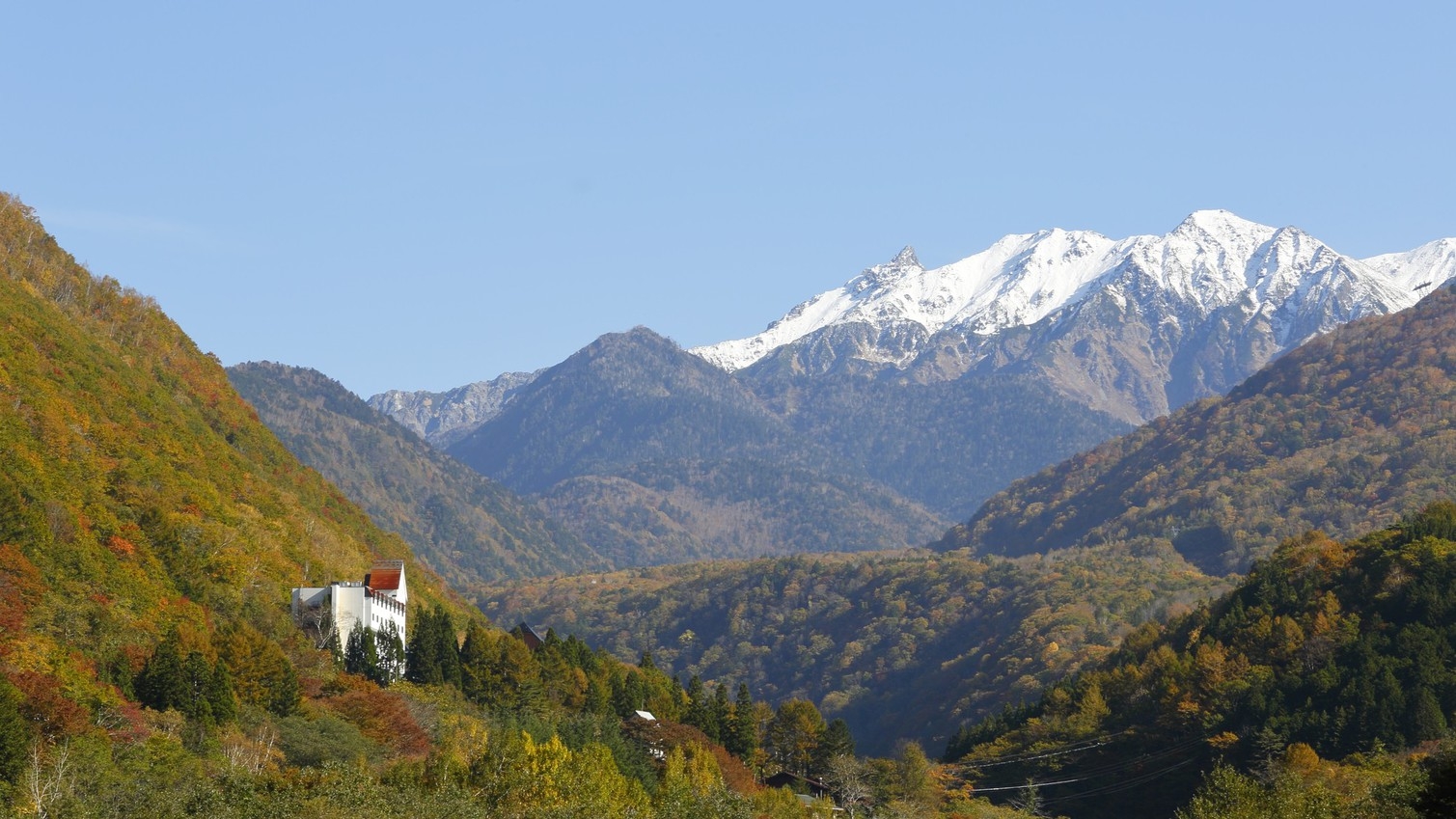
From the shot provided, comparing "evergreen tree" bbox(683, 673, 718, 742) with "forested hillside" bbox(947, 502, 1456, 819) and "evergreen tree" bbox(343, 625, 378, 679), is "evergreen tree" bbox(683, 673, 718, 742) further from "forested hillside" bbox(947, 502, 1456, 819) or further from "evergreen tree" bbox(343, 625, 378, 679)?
"forested hillside" bbox(947, 502, 1456, 819)

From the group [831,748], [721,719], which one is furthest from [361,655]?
[831,748]

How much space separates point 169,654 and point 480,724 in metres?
21.7

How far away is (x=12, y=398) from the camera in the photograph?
12050cm

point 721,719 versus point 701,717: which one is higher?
point 701,717

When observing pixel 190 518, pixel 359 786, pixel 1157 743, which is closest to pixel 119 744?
pixel 359 786

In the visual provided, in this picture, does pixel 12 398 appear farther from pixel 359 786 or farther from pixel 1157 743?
pixel 1157 743

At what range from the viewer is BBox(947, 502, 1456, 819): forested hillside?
404ft

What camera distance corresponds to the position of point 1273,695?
13212 centimetres

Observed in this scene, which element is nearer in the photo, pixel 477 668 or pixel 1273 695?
pixel 477 668

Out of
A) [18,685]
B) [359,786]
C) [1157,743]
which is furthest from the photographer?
[1157,743]

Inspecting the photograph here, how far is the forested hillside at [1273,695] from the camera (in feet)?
404

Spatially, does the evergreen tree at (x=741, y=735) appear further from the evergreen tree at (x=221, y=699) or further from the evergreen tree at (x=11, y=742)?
the evergreen tree at (x=11, y=742)

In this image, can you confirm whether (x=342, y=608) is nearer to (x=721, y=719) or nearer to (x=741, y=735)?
(x=721, y=719)

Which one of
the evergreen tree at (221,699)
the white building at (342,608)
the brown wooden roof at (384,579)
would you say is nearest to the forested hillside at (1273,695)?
the brown wooden roof at (384,579)
